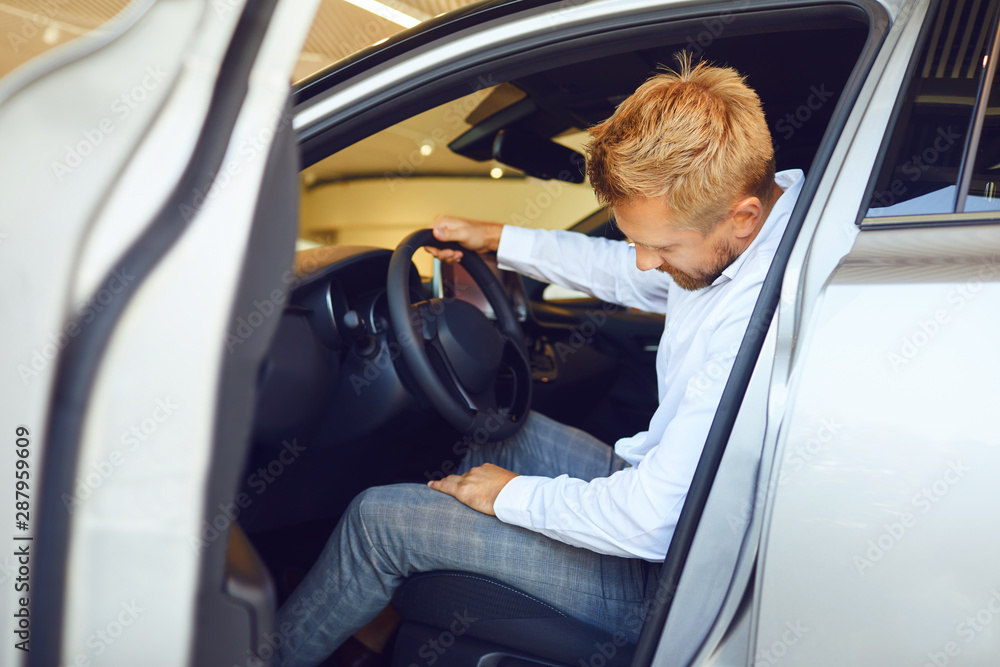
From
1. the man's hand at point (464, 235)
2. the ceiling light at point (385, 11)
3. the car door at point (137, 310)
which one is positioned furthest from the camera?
the ceiling light at point (385, 11)

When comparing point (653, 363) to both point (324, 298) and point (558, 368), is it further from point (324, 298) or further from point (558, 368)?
point (324, 298)

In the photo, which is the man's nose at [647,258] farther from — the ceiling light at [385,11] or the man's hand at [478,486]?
the ceiling light at [385,11]

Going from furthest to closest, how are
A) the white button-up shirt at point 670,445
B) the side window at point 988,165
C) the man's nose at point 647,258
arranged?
A: the man's nose at point 647,258 → the white button-up shirt at point 670,445 → the side window at point 988,165

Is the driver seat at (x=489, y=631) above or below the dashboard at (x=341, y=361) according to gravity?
below

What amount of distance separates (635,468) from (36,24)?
8.36 m

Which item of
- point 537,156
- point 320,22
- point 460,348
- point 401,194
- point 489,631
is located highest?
point 401,194

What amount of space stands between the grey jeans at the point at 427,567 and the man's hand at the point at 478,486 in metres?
0.02

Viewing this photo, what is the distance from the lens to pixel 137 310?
623mm

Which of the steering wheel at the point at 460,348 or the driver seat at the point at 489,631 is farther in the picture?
the steering wheel at the point at 460,348

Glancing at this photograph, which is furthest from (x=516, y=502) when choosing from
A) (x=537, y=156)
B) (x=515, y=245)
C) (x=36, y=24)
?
(x=36, y=24)

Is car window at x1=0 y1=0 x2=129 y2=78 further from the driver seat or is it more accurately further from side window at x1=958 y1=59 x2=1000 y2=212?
side window at x1=958 y1=59 x2=1000 y2=212

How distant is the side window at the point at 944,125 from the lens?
89 centimetres

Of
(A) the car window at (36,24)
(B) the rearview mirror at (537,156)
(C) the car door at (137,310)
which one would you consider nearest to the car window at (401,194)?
(A) the car window at (36,24)

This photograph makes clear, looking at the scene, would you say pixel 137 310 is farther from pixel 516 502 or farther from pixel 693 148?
pixel 693 148
